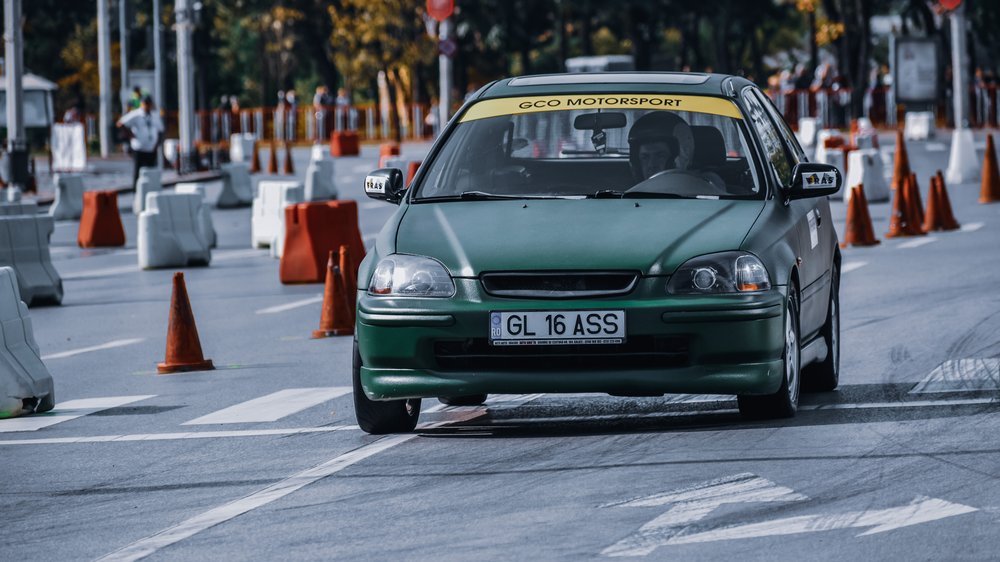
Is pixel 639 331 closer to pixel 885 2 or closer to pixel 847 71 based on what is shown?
pixel 847 71

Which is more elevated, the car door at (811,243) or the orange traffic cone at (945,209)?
the car door at (811,243)

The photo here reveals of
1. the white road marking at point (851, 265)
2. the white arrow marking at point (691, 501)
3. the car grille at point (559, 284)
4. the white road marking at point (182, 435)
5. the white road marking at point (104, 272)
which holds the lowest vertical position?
the white road marking at point (104, 272)

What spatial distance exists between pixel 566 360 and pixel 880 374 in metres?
2.96

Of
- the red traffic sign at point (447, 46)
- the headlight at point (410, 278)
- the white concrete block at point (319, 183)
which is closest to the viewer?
the headlight at point (410, 278)

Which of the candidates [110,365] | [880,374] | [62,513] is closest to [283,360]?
[110,365]

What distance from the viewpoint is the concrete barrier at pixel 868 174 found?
28.0 meters

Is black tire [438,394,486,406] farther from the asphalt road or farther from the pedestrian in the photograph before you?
the pedestrian

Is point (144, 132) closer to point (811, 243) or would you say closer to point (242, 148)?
point (242, 148)

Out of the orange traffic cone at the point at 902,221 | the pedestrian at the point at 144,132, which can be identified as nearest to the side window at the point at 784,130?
the orange traffic cone at the point at 902,221

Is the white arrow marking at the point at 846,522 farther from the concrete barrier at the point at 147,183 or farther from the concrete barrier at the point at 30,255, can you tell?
the concrete barrier at the point at 147,183

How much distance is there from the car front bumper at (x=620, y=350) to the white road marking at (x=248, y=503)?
0.38 m

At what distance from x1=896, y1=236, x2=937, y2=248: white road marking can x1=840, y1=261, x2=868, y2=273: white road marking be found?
180cm

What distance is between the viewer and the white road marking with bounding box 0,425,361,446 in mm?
9789

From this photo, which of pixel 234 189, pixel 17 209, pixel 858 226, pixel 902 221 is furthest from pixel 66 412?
pixel 234 189
